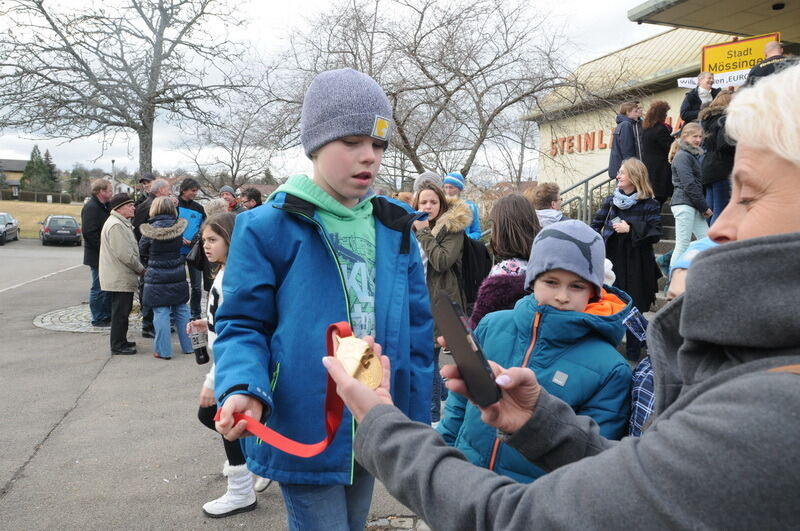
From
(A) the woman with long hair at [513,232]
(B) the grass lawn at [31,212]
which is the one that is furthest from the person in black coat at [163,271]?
(B) the grass lawn at [31,212]

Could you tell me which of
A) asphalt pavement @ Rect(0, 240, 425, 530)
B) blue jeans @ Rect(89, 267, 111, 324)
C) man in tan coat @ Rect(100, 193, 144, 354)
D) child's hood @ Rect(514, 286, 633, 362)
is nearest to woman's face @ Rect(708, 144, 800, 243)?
child's hood @ Rect(514, 286, 633, 362)

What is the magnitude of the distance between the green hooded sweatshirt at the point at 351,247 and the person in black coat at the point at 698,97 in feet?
24.8

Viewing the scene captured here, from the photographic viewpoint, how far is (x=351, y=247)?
6.93ft

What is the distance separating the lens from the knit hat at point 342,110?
206 centimetres

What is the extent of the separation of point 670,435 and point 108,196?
9271mm

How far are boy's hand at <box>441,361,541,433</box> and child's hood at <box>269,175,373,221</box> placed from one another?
0.93 m

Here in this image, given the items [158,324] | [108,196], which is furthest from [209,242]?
[108,196]

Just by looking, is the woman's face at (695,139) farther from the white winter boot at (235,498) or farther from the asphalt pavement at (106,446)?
the white winter boot at (235,498)

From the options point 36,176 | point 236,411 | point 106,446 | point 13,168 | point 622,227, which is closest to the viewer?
point 236,411

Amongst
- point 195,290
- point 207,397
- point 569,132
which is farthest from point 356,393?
point 569,132

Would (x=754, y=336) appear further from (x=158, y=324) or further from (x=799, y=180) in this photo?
(x=158, y=324)

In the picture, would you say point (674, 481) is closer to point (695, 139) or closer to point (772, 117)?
point (772, 117)

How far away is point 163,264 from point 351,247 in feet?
18.5

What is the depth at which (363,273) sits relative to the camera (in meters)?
2.12
